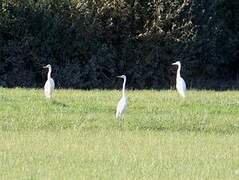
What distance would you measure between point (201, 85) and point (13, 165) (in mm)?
23138

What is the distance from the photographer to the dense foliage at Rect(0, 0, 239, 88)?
32406 millimetres

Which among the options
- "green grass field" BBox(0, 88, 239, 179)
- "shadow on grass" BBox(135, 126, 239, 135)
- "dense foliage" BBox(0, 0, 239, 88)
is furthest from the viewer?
"dense foliage" BBox(0, 0, 239, 88)

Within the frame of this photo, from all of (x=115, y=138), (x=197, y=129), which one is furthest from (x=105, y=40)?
(x=115, y=138)

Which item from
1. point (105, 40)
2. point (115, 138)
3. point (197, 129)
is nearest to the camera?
point (115, 138)

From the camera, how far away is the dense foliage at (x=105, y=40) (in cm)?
3241

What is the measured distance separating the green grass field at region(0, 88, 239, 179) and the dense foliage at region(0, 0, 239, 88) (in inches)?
370

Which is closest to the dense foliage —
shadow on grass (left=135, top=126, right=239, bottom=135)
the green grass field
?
the green grass field

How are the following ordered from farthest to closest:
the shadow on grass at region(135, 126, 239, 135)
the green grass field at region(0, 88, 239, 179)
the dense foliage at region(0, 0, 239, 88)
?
1. the dense foliage at region(0, 0, 239, 88)
2. the shadow on grass at region(135, 126, 239, 135)
3. the green grass field at region(0, 88, 239, 179)

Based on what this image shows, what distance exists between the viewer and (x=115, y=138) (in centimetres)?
1549

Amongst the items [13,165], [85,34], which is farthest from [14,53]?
[13,165]

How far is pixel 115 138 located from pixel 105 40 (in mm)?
18492

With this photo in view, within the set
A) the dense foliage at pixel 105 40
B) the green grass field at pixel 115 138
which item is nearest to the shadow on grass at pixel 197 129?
the green grass field at pixel 115 138

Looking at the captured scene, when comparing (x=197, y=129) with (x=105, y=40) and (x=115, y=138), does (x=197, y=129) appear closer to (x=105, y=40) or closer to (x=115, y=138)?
(x=115, y=138)

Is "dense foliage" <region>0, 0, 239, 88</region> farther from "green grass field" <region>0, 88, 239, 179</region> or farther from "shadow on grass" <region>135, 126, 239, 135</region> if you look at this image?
"shadow on grass" <region>135, 126, 239, 135</region>
